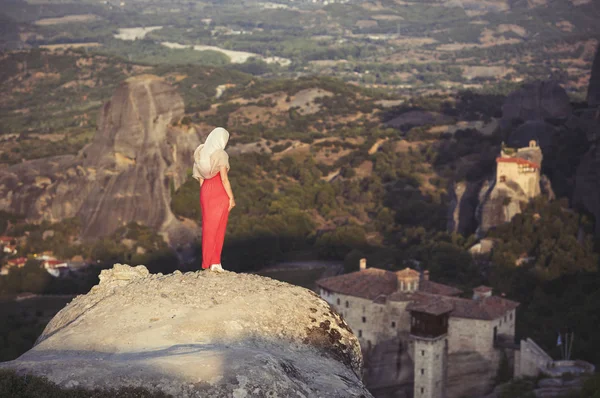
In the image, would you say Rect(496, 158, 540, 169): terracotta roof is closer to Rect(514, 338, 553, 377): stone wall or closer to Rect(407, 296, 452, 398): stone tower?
Rect(407, 296, 452, 398): stone tower

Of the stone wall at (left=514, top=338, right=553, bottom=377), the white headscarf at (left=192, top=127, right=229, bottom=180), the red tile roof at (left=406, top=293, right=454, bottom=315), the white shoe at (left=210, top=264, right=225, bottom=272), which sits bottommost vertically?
the stone wall at (left=514, top=338, right=553, bottom=377)

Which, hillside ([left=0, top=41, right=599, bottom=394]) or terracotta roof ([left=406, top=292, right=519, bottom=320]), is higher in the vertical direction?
terracotta roof ([left=406, top=292, right=519, bottom=320])

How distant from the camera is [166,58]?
16525cm

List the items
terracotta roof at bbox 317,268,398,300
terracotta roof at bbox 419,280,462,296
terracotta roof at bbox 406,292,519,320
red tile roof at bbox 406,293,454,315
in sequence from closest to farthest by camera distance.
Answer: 1. red tile roof at bbox 406,293,454,315
2. terracotta roof at bbox 406,292,519,320
3. terracotta roof at bbox 317,268,398,300
4. terracotta roof at bbox 419,280,462,296

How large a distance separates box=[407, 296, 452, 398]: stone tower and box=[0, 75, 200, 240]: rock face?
17575 mm

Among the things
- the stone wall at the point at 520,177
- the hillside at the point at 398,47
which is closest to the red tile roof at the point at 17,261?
the stone wall at the point at 520,177

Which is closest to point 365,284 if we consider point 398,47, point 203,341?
point 203,341

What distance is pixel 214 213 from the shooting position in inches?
379

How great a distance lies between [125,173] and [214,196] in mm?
41549

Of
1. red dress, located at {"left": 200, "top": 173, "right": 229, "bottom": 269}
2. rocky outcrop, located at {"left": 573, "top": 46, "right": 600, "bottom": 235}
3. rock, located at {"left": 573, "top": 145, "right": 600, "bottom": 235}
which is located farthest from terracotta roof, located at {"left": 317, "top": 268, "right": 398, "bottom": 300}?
red dress, located at {"left": 200, "top": 173, "right": 229, "bottom": 269}

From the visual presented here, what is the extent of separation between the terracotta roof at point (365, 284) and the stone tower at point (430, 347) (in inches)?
100

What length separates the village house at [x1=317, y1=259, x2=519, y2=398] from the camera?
3216 cm

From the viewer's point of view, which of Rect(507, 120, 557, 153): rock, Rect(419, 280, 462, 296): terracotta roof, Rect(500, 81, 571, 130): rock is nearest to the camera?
Rect(419, 280, 462, 296): terracotta roof

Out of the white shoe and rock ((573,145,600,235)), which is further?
rock ((573,145,600,235))
